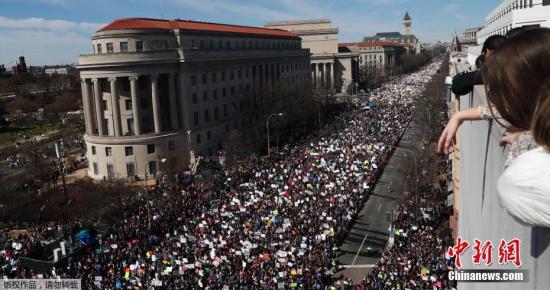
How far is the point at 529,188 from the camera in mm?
2053

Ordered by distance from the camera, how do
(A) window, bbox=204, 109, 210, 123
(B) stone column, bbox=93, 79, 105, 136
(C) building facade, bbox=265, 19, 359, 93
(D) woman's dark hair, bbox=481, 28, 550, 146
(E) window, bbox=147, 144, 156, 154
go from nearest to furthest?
(D) woman's dark hair, bbox=481, 28, 550, 146 < (B) stone column, bbox=93, 79, 105, 136 < (E) window, bbox=147, 144, 156, 154 < (A) window, bbox=204, 109, 210, 123 < (C) building facade, bbox=265, 19, 359, 93

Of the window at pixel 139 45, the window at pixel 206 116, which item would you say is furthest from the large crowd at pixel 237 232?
the window at pixel 139 45

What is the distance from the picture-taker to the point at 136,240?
96.4 feet

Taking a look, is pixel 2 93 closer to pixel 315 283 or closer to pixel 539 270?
pixel 315 283

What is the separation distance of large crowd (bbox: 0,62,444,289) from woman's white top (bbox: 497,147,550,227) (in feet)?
69.1

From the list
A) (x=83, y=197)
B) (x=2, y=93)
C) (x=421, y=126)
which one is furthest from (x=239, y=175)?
(x=2, y=93)

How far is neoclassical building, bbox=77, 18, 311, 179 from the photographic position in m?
52.5

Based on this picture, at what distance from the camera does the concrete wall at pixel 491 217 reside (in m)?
2.77

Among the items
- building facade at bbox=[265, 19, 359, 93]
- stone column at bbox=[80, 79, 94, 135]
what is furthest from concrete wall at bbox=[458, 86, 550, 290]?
building facade at bbox=[265, 19, 359, 93]

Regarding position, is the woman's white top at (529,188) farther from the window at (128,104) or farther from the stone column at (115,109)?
the window at (128,104)

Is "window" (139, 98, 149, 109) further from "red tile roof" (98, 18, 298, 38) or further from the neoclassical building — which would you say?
"red tile roof" (98, 18, 298, 38)

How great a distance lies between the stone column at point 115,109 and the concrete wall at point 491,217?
50.4 m

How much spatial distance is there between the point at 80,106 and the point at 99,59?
8051 cm

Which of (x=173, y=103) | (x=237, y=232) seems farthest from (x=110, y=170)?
(x=237, y=232)
